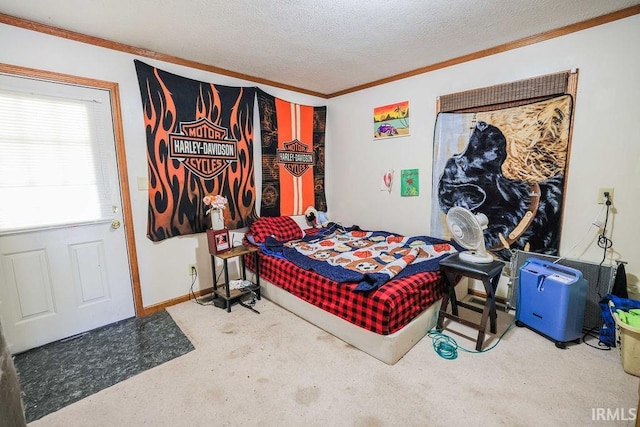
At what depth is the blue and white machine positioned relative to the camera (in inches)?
81.2

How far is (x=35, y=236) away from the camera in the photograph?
2.20 metres

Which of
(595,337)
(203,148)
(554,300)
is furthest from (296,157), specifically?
(595,337)

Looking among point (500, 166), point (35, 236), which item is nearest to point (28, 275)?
point (35, 236)

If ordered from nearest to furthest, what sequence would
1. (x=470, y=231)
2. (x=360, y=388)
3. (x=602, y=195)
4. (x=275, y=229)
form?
(x=360, y=388) < (x=470, y=231) < (x=602, y=195) < (x=275, y=229)

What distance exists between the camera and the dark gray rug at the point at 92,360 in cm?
179

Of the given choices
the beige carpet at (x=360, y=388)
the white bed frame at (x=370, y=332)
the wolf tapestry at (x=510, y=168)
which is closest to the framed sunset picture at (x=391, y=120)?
the wolf tapestry at (x=510, y=168)

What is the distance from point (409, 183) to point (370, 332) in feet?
6.43

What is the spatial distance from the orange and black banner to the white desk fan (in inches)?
84.0

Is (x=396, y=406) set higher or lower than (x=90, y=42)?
lower

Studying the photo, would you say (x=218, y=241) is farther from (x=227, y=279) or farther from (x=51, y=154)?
(x=51, y=154)

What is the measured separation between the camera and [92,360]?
2.10 meters

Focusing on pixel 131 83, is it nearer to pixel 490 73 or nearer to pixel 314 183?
pixel 314 183

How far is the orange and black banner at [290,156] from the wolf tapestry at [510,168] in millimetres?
1661

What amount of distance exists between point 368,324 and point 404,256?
866mm
